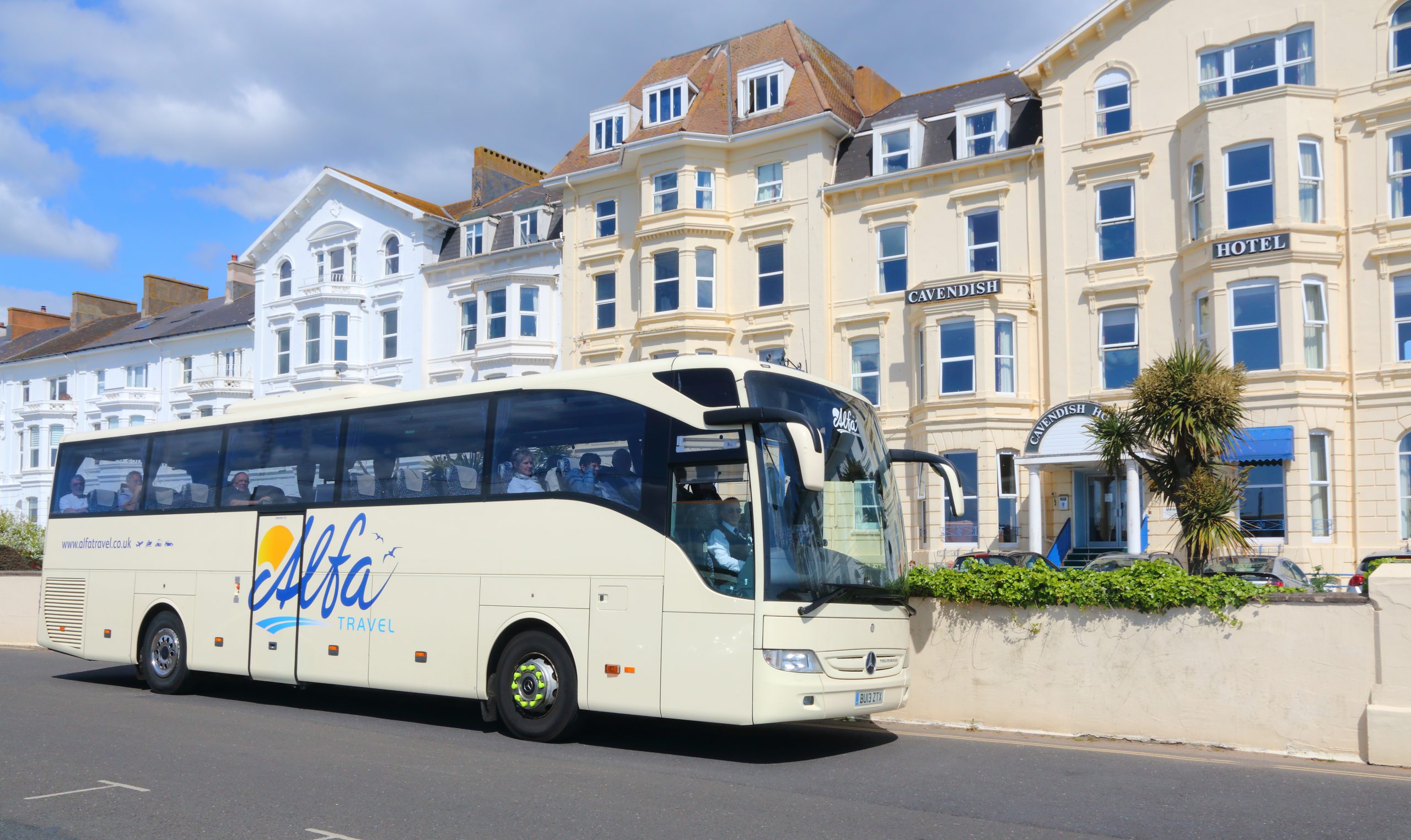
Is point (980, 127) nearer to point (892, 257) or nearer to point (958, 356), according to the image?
point (892, 257)

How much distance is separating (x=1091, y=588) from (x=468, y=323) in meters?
32.0

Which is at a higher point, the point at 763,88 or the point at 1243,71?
the point at 763,88

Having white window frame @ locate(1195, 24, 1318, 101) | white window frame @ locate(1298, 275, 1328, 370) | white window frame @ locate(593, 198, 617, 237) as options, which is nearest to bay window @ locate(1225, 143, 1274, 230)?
A: white window frame @ locate(1195, 24, 1318, 101)

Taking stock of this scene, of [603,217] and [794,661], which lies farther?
[603,217]

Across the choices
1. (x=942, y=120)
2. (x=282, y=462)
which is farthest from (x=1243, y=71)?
(x=282, y=462)

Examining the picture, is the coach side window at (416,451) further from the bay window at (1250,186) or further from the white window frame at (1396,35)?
the white window frame at (1396,35)

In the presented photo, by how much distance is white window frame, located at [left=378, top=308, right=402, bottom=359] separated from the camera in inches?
1647

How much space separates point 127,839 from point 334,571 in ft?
20.3

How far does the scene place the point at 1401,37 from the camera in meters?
25.5

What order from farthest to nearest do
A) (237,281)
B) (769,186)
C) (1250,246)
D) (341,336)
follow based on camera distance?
(237,281) → (341,336) → (769,186) → (1250,246)

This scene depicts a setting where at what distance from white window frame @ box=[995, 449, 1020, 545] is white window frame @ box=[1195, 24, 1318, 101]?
9703mm

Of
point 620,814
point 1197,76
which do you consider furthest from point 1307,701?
point 1197,76

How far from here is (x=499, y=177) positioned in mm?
45281

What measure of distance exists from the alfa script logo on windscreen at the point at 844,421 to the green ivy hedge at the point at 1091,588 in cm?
178
